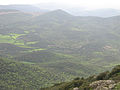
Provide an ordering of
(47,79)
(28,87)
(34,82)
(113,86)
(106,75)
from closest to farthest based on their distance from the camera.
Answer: (113,86), (106,75), (28,87), (34,82), (47,79)

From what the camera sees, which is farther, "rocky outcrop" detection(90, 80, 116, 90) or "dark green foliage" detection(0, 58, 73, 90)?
"dark green foliage" detection(0, 58, 73, 90)

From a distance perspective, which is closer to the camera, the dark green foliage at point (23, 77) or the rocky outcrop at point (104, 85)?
the rocky outcrop at point (104, 85)

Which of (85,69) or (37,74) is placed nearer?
(37,74)

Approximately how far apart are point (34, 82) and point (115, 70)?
319 feet

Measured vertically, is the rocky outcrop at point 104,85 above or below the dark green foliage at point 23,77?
above

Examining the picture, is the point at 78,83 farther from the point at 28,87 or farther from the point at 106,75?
the point at 28,87

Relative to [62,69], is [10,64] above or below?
above

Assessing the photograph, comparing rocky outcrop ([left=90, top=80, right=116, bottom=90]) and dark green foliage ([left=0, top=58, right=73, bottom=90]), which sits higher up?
rocky outcrop ([left=90, top=80, right=116, bottom=90])

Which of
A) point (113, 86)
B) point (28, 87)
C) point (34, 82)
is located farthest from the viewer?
point (34, 82)

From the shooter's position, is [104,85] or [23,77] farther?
[23,77]

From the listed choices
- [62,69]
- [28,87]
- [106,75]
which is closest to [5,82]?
[28,87]

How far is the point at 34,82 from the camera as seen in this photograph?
452ft

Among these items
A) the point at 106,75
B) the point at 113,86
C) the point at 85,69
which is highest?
the point at 113,86

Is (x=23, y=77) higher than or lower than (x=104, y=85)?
lower
